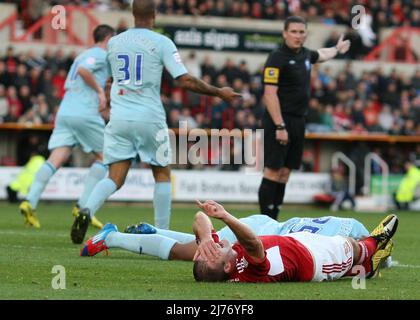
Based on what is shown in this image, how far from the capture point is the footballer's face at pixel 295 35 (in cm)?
1268

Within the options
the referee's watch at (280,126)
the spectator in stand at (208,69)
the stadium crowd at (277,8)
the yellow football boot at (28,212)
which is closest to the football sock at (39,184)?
the yellow football boot at (28,212)

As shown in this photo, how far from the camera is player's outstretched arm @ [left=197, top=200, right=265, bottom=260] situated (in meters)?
6.73

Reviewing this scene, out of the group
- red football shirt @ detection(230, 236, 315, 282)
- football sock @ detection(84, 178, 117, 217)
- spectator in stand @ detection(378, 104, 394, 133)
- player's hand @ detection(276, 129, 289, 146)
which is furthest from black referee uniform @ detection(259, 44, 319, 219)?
spectator in stand @ detection(378, 104, 394, 133)

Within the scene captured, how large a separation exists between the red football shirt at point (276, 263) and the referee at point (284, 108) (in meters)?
5.22

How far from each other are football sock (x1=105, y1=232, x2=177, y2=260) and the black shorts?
441 centimetres

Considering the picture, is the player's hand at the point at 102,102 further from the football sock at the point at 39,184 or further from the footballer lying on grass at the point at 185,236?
the footballer lying on grass at the point at 185,236

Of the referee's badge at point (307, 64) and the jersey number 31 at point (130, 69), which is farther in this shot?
the referee's badge at point (307, 64)

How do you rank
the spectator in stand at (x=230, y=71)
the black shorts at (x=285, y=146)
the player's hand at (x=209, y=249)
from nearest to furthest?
1. the player's hand at (x=209, y=249)
2. the black shorts at (x=285, y=146)
3. the spectator in stand at (x=230, y=71)

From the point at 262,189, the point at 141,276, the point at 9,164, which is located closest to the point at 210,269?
the point at 141,276

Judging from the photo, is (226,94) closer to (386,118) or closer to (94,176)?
(94,176)

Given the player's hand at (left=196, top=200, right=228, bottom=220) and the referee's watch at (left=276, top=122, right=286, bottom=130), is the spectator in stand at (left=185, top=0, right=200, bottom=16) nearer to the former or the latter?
the referee's watch at (left=276, top=122, right=286, bottom=130)

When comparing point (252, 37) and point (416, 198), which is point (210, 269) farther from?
point (252, 37)

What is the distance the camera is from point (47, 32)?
26500 millimetres
